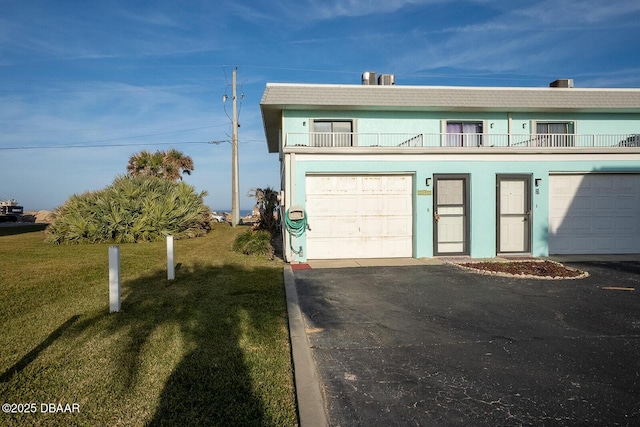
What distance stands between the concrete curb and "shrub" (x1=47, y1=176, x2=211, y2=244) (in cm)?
1314

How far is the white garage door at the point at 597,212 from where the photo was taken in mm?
11344

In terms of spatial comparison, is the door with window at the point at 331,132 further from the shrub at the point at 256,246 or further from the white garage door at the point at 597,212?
the white garage door at the point at 597,212

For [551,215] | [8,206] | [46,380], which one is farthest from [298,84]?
[8,206]

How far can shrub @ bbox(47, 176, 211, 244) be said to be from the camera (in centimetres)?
1586

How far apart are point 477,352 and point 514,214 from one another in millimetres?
8373

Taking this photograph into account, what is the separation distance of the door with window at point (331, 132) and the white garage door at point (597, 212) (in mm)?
6913

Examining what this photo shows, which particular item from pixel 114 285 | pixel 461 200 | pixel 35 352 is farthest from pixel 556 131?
pixel 35 352

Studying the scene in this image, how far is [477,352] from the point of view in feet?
13.3

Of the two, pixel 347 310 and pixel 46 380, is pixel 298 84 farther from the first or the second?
pixel 46 380

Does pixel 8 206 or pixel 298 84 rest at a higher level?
pixel 298 84

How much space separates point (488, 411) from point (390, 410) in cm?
74

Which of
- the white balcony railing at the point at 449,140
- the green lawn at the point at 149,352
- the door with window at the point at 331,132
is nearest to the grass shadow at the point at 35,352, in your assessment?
the green lawn at the point at 149,352

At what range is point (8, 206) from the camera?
44969 mm

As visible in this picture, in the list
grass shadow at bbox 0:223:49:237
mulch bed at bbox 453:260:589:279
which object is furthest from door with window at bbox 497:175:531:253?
grass shadow at bbox 0:223:49:237
